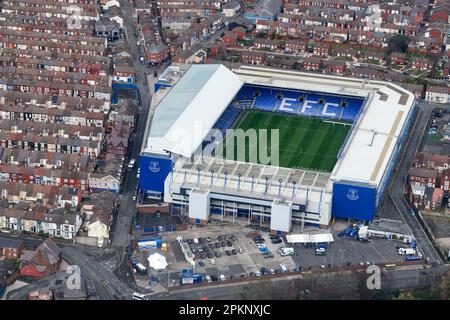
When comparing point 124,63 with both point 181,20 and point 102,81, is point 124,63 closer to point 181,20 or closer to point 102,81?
point 102,81

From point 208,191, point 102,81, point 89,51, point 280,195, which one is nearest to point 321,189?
point 280,195

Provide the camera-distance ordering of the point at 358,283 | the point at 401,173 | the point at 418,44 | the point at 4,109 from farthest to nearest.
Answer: the point at 418,44 → the point at 4,109 → the point at 401,173 → the point at 358,283

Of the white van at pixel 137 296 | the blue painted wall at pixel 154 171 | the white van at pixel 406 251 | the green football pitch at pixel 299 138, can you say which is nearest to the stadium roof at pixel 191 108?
the blue painted wall at pixel 154 171

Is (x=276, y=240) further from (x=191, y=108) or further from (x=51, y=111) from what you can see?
(x=51, y=111)

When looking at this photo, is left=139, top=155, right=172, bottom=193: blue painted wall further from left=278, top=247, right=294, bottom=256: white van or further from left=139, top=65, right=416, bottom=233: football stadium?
left=278, top=247, right=294, bottom=256: white van

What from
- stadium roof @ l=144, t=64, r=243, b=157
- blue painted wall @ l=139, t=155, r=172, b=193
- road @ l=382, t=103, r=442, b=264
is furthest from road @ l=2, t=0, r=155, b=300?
road @ l=382, t=103, r=442, b=264

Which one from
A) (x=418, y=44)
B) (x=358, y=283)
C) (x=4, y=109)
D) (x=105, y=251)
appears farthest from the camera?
(x=418, y=44)
